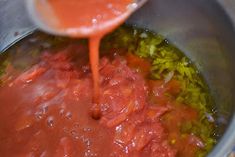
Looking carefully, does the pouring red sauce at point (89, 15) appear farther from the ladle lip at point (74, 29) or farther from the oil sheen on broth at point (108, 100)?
the oil sheen on broth at point (108, 100)

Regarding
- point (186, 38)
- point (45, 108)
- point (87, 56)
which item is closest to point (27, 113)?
point (45, 108)

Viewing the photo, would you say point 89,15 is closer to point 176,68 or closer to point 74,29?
point 74,29

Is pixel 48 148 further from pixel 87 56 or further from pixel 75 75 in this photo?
pixel 87 56

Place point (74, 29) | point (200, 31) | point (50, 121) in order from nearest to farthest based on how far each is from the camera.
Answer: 1. point (74, 29)
2. point (50, 121)
3. point (200, 31)

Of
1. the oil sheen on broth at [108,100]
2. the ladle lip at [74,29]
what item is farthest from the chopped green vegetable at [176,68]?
the ladle lip at [74,29]

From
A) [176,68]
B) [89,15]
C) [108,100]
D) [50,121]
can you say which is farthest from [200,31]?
[50,121]

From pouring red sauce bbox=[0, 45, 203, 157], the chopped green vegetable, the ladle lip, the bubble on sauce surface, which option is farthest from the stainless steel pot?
the bubble on sauce surface

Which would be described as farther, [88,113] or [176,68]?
[176,68]
